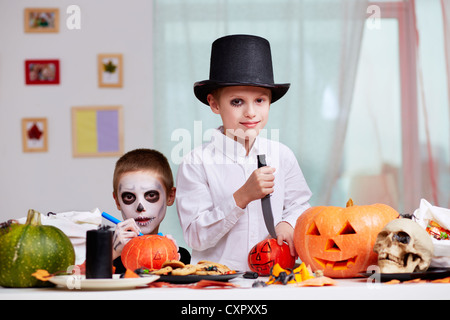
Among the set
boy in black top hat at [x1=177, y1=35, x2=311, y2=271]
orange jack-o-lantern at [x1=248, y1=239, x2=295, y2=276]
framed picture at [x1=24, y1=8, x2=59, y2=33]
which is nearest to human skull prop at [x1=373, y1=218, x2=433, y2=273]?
orange jack-o-lantern at [x1=248, y1=239, x2=295, y2=276]

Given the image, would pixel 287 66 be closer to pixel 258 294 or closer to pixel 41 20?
pixel 41 20

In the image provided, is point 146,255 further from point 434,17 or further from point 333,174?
point 434,17

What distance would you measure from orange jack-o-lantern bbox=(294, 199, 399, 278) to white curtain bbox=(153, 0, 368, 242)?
2141mm

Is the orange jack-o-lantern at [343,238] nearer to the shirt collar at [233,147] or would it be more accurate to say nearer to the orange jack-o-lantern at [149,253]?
the orange jack-o-lantern at [149,253]

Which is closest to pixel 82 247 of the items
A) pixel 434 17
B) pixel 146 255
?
pixel 146 255

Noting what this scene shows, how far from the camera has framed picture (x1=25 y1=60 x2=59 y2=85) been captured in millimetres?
3305

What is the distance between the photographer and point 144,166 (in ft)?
5.84

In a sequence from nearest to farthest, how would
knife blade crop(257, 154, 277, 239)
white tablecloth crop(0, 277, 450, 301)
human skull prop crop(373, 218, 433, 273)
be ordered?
white tablecloth crop(0, 277, 450, 301) → human skull prop crop(373, 218, 433, 273) → knife blade crop(257, 154, 277, 239)

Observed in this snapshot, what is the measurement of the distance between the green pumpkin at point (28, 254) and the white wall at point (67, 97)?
2.31 metres

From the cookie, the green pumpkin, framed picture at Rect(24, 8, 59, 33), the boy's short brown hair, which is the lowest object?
the cookie

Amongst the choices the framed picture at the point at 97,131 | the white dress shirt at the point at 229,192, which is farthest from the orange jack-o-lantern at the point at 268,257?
the framed picture at the point at 97,131

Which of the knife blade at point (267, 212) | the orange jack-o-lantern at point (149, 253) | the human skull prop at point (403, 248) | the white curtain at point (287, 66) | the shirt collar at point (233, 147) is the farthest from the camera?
the white curtain at point (287, 66)

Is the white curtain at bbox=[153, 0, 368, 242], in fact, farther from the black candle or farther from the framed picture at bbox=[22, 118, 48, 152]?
the black candle

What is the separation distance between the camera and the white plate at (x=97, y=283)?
0.89 meters
